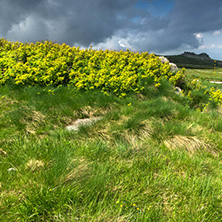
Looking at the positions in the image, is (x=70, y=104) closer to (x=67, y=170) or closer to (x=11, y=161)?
(x=11, y=161)

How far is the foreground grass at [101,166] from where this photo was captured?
1.94m

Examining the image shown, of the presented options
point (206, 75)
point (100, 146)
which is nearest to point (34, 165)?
point (100, 146)

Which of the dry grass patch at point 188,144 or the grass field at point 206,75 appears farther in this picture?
the grass field at point 206,75

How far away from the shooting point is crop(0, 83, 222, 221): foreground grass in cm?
194

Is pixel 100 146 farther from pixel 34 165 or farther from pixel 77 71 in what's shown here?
pixel 77 71

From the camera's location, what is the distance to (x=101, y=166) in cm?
251

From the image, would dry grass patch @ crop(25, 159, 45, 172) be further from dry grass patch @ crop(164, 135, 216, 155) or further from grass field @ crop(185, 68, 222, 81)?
grass field @ crop(185, 68, 222, 81)

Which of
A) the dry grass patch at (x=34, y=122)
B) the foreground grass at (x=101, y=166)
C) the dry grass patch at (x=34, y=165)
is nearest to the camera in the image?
the foreground grass at (x=101, y=166)

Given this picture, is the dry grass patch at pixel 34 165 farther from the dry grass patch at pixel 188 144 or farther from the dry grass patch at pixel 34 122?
the dry grass patch at pixel 188 144

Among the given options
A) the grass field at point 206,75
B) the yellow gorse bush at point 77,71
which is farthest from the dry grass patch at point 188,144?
A: the grass field at point 206,75

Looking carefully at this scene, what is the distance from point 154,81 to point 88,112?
3.41 metres

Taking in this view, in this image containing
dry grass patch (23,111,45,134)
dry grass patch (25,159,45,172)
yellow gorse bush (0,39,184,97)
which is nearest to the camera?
dry grass patch (25,159,45,172)

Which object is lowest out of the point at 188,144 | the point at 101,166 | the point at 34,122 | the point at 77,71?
the point at 188,144

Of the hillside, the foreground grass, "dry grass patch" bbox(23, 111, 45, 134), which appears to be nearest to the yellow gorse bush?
the hillside
